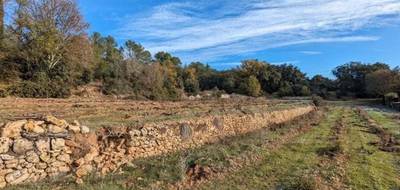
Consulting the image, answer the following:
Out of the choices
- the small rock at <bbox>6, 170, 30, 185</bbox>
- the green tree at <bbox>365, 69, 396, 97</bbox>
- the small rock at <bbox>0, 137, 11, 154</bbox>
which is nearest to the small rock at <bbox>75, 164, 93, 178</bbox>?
the small rock at <bbox>6, 170, 30, 185</bbox>

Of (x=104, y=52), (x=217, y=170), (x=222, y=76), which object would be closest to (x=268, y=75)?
(x=222, y=76)

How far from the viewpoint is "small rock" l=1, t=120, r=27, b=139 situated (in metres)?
8.48

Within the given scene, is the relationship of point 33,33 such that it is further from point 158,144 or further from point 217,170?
point 217,170

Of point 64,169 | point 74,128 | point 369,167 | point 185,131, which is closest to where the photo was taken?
point 64,169

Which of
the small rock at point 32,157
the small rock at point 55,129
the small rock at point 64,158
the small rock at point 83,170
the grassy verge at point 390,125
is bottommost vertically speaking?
the grassy verge at point 390,125

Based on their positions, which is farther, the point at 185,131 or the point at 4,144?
the point at 185,131

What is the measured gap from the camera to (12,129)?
8656 millimetres

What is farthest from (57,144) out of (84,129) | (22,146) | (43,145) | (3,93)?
(3,93)

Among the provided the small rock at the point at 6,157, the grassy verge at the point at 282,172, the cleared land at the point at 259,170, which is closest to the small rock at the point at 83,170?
the cleared land at the point at 259,170

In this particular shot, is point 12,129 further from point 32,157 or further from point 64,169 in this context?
point 64,169

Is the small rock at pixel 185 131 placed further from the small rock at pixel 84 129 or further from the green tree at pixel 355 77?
the green tree at pixel 355 77

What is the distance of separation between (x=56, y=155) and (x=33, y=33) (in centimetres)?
3183

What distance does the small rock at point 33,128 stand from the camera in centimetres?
895

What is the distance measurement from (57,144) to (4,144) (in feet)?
4.17
